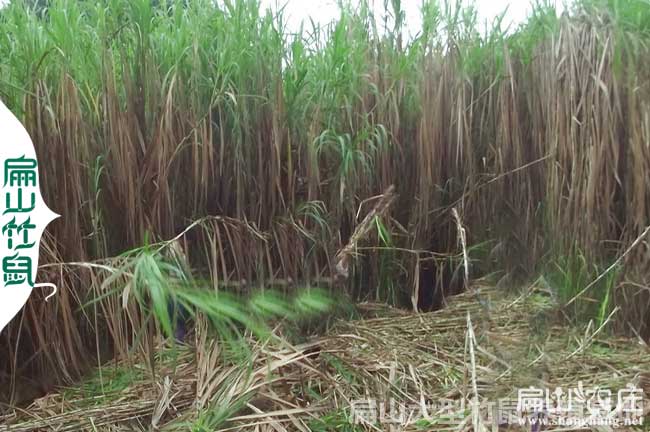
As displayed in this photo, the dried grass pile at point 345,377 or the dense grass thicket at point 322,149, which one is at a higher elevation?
the dense grass thicket at point 322,149

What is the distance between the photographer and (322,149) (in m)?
1.30

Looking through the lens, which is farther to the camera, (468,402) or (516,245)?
(516,245)

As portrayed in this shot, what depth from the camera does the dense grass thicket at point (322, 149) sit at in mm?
1155

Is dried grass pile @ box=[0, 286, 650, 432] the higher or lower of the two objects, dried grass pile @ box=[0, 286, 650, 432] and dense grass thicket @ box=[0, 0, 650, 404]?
the lower

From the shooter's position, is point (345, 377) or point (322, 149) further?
point (322, 149)

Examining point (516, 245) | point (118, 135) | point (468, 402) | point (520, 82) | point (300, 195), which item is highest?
Result: point (520, 82)

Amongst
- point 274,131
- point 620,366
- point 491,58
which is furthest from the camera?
point 491,58

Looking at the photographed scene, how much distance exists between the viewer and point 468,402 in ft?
3.47

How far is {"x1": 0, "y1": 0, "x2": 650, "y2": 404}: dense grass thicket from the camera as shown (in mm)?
1155

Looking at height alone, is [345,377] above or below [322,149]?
below

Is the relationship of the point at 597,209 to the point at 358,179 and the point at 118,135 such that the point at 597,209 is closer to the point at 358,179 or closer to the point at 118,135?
the point at 358,179

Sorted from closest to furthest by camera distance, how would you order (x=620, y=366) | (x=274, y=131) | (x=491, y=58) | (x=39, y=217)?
(x=39, y=217) → (x=620, y=366) → (x=274, y=131) → (x=491, y=58)

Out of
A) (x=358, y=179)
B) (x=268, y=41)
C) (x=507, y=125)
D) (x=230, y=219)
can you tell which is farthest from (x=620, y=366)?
(x=268, y=41)

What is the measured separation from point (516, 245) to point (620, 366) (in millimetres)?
312
